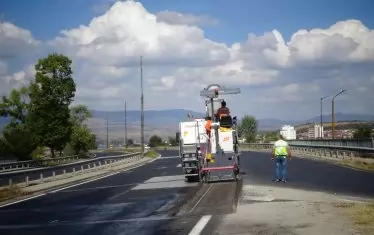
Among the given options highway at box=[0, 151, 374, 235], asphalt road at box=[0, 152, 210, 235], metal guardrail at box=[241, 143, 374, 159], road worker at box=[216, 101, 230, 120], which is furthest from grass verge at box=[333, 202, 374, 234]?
metal guardrail at box=[241, 143, 374, 159]

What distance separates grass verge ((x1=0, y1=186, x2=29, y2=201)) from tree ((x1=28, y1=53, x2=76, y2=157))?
40053 millimetres

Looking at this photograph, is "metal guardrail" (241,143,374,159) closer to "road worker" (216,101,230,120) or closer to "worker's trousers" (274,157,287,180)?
"worker's trousers" (274,157,287,180)

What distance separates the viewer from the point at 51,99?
210 ft

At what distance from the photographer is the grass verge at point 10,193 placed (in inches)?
847

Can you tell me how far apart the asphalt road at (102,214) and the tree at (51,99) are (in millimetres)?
43699

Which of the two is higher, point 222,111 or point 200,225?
point 222,111

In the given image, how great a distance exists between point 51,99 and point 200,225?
181 ft

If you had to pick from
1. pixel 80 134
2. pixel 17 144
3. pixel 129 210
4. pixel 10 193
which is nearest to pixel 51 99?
pixel 17 144

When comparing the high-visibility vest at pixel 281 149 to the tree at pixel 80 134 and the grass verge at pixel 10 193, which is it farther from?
the tree at pixel 80 134

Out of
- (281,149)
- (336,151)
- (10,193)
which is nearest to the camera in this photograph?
(281,149)

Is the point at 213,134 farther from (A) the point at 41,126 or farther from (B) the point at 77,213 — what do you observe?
(A) the point at 41,126

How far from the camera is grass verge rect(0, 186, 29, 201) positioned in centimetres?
2152

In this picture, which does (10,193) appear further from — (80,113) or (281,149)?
(80,113)

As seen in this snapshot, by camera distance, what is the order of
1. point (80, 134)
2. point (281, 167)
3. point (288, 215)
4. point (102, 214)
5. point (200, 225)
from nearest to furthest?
point (200, 225), point (288, 215), point (102, 214), point (281, 167), point (80, 134)
